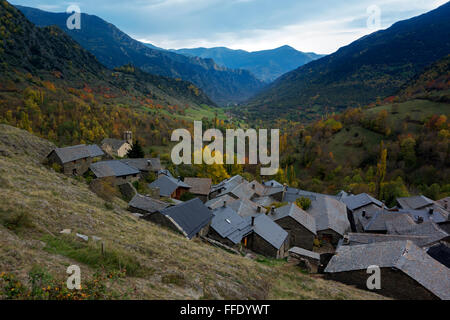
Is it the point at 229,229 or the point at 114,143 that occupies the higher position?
the point at 114,143

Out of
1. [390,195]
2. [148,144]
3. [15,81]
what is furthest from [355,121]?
[15,81]

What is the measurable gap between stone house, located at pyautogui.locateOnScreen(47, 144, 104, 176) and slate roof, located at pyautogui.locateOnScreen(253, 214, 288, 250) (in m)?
24.9

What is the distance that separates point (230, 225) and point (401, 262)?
15.1 meters

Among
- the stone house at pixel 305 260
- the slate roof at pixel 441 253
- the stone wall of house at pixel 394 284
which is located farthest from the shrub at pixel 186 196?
the slate roof at pixel 441 253

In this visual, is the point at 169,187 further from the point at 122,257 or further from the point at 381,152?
the point at 381,152

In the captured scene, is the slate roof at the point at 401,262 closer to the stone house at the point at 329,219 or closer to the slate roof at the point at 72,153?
the stone house at the point at 329,219

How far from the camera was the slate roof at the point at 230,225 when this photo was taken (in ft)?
82.0

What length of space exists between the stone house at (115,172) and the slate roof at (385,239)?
1252 inches

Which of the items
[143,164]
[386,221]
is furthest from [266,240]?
[143,164]

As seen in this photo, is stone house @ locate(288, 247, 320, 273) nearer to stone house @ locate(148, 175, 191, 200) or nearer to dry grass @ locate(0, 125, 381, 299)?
dry grass @ locate(0, 125, 381, 299)

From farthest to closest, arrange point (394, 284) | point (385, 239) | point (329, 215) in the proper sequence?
1. point (329, 215)
2. point (385, 239)
3. point (394, 284)

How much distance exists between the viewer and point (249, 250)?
87.7ft

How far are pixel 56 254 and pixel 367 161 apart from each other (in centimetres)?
10049

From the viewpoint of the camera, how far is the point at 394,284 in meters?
16.9
